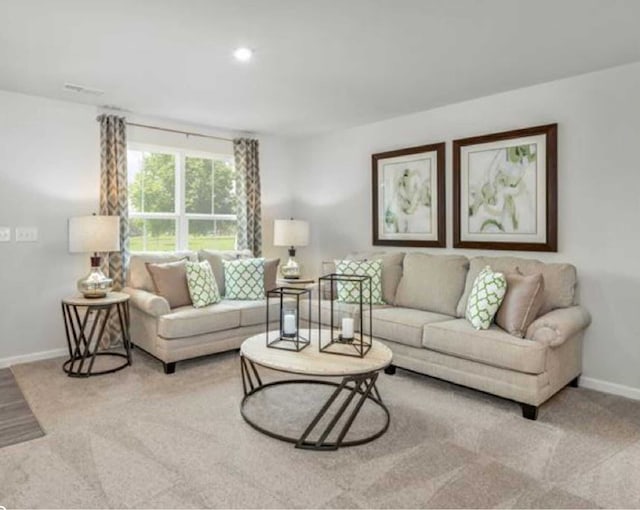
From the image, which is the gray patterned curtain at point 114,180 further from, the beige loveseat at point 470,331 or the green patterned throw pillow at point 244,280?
the beige loveseat at point 470,331

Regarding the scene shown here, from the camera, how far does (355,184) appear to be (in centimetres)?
508

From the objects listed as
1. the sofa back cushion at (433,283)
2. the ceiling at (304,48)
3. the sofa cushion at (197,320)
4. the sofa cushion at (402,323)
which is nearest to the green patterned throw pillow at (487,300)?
the sofa cushion at (402,323)

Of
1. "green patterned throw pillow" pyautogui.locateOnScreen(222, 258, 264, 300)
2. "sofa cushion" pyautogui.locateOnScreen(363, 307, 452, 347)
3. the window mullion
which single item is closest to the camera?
"sofa cushion" pyautogui.locateOnScreen(363, 307, 452, 347)

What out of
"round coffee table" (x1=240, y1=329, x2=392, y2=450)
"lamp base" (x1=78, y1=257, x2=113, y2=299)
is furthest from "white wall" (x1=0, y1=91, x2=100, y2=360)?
"round coffee table" (x1=240, y1=329, x2=392, y2=450)

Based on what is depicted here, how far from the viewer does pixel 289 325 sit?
291cm

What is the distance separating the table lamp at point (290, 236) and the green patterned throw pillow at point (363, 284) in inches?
38.1

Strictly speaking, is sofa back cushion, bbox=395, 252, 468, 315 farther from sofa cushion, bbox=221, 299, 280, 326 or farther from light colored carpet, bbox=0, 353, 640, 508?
sofa cushion, bbox=221, 299, 280, 326

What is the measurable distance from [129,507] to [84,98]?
344cm

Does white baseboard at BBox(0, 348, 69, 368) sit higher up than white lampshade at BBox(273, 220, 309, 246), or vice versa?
white lampshade at BBox(273, 220, 309, 246)

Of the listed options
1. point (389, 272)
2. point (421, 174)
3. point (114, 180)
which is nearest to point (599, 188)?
point (421, 174)

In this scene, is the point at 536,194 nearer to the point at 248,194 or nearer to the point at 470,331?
the point at 470,331

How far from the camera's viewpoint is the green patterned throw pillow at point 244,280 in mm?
4402

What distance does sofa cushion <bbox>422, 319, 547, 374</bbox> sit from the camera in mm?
2746

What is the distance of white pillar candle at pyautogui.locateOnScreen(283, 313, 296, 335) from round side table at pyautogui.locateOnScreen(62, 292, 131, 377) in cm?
166
